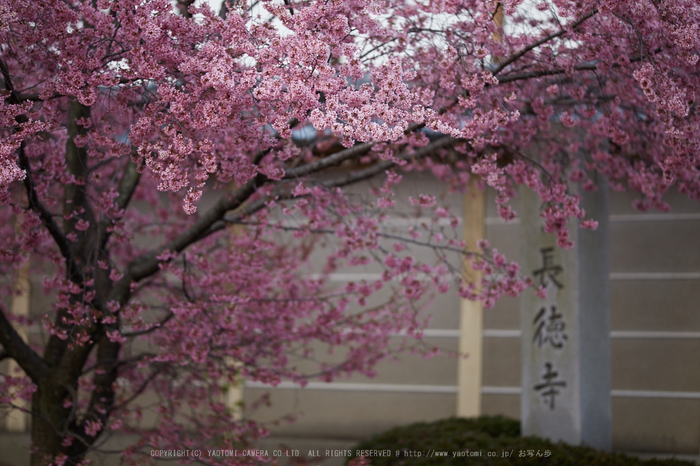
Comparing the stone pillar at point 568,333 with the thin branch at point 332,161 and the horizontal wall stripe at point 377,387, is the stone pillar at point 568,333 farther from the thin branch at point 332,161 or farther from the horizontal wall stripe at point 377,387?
the thin branch at point 332,161

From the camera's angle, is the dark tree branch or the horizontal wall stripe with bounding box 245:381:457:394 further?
the horizontal wall stripe with bounding box 245:381:457:394

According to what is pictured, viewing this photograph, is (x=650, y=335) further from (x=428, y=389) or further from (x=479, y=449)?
(x=479, y=449)

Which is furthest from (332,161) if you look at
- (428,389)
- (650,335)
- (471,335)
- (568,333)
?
(650,335)

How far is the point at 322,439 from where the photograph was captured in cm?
739

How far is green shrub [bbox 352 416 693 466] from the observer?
470 centimetres

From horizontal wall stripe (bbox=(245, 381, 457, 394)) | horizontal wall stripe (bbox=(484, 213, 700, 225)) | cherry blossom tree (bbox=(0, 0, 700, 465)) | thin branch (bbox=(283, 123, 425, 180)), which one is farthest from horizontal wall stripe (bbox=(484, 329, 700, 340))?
thin branch (bbox=(283, 123, 425, 180))

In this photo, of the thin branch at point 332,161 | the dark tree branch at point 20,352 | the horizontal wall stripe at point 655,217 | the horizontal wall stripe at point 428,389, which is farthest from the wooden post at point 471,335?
the dark tree branch at point 20,352

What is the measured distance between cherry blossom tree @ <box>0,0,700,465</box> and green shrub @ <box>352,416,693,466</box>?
41.1 inches

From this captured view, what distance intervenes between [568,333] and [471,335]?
6.22 ft

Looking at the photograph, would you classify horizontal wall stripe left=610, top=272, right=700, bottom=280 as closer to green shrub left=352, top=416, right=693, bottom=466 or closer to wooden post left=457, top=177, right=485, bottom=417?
wooden post left=457, top=177, right=485, bottom=417

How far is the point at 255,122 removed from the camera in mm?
2883

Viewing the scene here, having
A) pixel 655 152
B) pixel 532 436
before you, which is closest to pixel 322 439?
pixel 532 436

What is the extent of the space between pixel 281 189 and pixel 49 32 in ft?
5.34

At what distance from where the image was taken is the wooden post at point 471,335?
7051 millimetres
